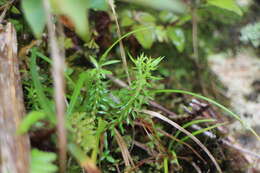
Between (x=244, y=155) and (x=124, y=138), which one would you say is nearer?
(x=124, y=138)

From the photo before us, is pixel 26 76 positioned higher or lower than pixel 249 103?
higher

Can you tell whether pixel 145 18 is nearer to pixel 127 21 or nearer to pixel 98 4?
pixel 127 21

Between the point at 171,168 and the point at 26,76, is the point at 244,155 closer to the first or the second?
the point at 171,168

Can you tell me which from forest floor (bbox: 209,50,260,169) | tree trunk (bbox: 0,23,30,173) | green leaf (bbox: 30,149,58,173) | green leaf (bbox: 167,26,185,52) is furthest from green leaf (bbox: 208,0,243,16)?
green leaf (bbox: 30,149,58,173)

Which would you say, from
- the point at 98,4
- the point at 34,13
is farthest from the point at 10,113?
the point at 98,4

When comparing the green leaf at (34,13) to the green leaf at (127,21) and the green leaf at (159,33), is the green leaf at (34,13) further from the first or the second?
Result: the green leaf at (159,33)

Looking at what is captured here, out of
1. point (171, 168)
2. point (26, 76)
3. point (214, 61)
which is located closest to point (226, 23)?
point (214, 61)

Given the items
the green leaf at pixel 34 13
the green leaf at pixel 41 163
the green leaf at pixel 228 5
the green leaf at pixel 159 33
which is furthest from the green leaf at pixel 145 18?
the green leaf at pixel 41 163
